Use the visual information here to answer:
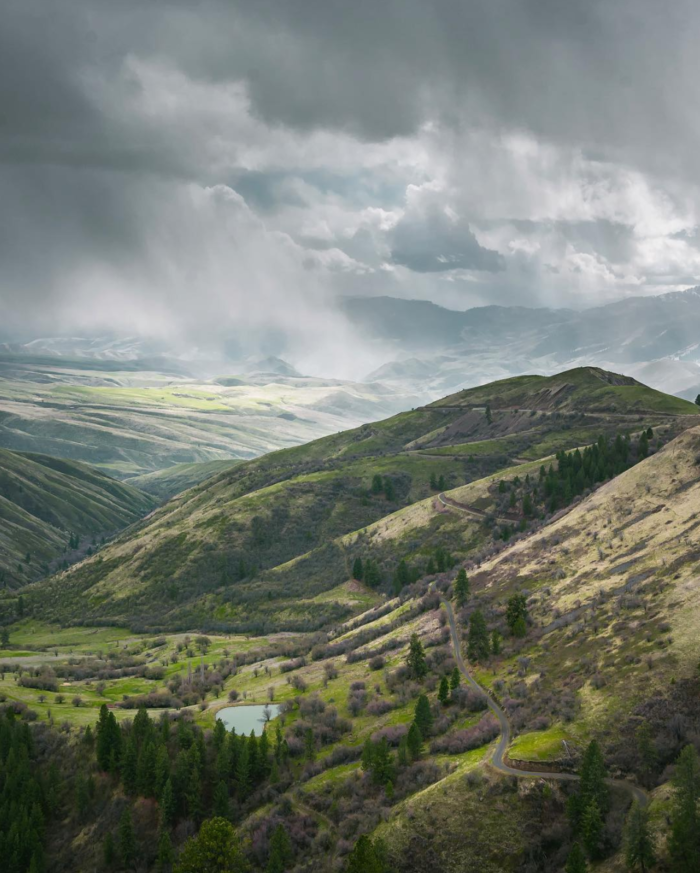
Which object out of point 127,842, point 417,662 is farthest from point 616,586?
point 127,842

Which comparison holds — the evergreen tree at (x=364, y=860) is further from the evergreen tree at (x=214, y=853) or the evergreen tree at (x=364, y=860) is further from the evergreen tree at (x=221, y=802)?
the evergreen tree at (x=221, y=802)

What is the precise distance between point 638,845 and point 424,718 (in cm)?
2878

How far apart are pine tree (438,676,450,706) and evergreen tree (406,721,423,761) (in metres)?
8.36

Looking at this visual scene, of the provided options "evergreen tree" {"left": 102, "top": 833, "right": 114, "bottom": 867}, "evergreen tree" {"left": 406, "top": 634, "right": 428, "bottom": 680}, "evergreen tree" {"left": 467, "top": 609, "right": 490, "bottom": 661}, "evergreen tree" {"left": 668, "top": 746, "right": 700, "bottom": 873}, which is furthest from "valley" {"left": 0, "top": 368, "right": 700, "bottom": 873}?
"evergreen tree" {"left": 102, "top": 833, "right": 114, "bottom": 867}

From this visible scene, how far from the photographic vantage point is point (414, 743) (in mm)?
68375

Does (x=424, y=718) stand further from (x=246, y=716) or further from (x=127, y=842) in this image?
(x=127, y=842)

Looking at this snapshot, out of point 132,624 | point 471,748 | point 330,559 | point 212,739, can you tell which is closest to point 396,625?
point 212,739

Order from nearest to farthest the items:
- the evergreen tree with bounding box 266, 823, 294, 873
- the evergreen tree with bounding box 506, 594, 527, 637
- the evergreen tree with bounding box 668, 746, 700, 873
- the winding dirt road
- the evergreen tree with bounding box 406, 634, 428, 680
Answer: the evergreen tree with bounding box 668, 746, 700, 873 < the winding dirt road < the evergreen tree with bounding box 266, 823, 294, 873 < the evergreen tree with bounding box 506, 594, 527, 637 < the evergreen tree with bounding box 406, 634, 428, 680

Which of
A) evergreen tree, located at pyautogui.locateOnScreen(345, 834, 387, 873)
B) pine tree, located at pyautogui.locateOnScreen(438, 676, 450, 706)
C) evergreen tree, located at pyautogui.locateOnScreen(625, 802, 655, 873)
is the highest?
pine tree, located at pyautogui.locateOnScreen(438, 676, 450, 706)

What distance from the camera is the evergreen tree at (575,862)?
47.5 m

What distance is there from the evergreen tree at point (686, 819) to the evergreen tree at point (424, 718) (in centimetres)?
2782

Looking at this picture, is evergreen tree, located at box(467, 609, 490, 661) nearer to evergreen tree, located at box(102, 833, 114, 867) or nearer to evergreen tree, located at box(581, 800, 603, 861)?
evergreen tree, located at box(581, 800, 603, 861)

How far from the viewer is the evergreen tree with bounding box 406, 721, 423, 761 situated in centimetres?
6819

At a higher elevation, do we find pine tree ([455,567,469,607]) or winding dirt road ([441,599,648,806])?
pine tree ([455,567,469,607])
